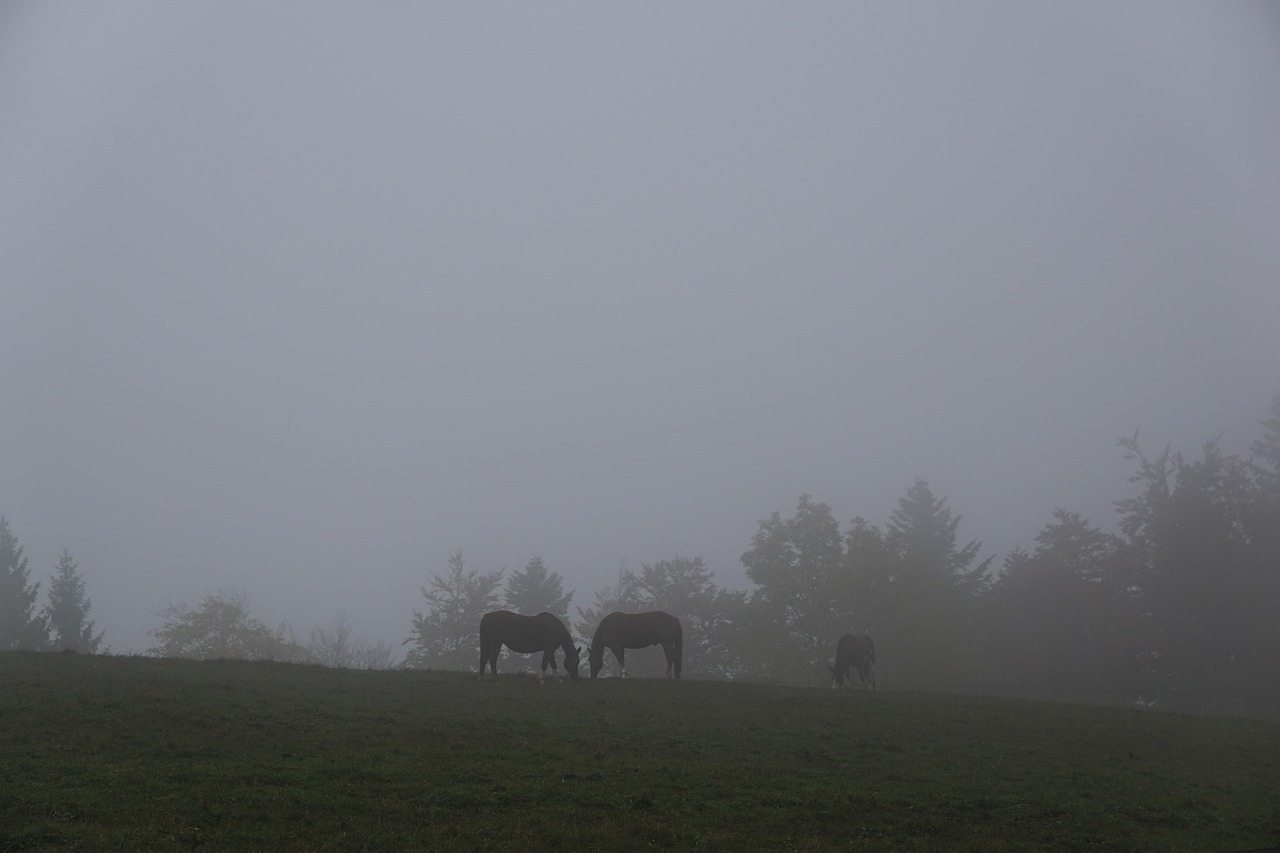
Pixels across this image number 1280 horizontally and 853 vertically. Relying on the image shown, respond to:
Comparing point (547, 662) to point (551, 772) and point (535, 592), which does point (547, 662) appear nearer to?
point (551, 772)

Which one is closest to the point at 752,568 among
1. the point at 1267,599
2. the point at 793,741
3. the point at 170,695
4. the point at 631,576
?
the point at 631,576

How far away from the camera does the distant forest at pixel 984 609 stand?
Answer: 2140 inches

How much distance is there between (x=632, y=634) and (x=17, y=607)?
52611 millimetres

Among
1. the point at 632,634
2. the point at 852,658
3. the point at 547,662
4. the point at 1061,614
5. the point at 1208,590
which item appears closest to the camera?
the point at 547,662

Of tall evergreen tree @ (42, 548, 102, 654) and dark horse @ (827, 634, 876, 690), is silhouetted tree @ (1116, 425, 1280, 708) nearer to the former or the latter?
dark horse @ (827, 634, 876, 690)

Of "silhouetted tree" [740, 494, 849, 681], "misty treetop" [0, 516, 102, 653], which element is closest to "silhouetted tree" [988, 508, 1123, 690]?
"silhouetted tree" [740, 494, 849, 681]

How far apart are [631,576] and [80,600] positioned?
43.0m

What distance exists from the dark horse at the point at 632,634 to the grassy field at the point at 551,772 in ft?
29.1

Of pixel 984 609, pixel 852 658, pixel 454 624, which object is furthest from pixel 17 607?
pixel 984 609

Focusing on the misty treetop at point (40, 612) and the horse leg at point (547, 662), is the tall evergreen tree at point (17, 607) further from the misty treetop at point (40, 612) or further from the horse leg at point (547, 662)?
the horse leg at point (547, 662)

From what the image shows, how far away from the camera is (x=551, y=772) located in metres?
15.0

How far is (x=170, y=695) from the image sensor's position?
60.8ft

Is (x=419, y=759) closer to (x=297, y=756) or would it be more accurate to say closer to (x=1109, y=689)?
(x=297, y=756)

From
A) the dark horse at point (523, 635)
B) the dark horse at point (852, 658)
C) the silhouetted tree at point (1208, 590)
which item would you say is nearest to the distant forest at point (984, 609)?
the silhouetted tree at point (1208, 590)
